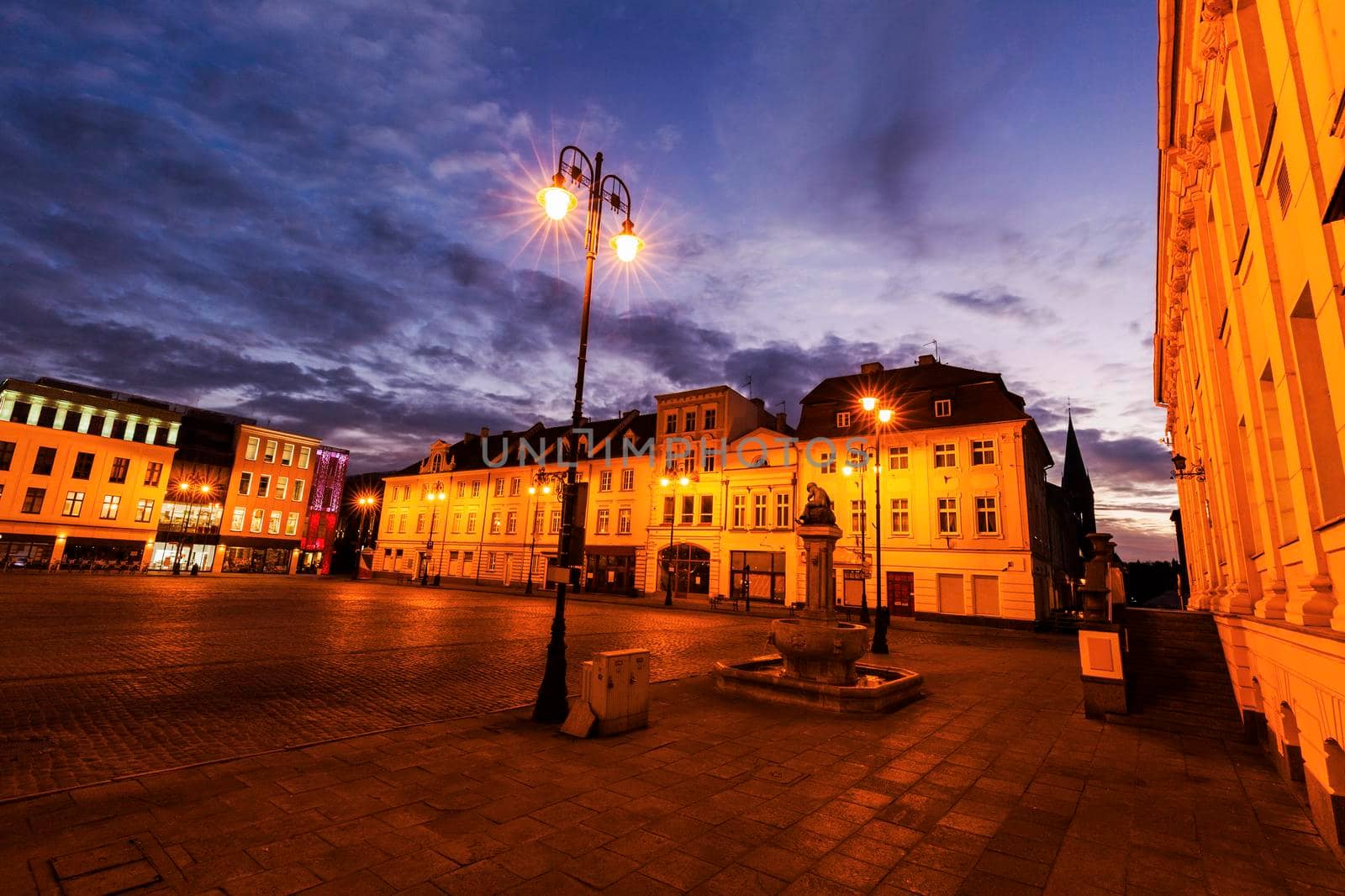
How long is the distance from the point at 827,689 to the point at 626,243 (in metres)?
8.24

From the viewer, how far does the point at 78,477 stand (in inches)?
1930

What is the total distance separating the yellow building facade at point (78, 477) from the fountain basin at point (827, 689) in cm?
6141

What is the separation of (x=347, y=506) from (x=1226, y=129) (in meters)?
86.8

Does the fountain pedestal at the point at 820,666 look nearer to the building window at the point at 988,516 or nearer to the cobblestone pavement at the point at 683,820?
the cobblestone pavement at the point at 683,820

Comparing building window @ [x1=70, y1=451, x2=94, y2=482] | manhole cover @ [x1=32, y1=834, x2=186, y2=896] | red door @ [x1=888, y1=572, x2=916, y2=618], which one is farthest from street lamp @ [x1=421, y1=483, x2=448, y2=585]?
manhole cover @ [x1=32, y1=834, x2=186, y2=896]

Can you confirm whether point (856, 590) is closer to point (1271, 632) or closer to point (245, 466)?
point (1271, 632)

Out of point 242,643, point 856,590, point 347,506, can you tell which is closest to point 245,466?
point 347,506

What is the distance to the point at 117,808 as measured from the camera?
5.09 meters

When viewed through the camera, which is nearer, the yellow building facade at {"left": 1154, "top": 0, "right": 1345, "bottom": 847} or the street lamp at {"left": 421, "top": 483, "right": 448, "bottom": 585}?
the yellow building facade at {"left": 1154, "top": 0, "right": 1345, "bottom": 847}

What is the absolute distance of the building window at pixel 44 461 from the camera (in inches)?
1845

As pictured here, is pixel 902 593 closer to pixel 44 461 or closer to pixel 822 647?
pixel 822 647

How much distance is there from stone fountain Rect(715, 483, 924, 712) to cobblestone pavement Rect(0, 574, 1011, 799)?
A: 286 centimetres

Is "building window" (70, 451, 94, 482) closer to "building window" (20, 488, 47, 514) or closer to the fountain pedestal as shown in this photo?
"building window" (20, 488, 47, 514)

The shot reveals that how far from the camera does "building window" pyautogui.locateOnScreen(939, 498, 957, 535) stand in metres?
32.0
